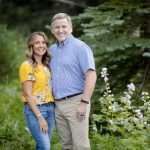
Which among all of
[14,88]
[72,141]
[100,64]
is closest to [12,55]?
[14,88]

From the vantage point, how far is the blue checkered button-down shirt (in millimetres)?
5836

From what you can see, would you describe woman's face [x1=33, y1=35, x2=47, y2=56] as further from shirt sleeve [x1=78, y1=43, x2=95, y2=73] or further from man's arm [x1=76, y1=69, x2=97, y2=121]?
man's arm [x1=76, y1=69, x2=97, y2=121]

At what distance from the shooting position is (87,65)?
5742 millimetres

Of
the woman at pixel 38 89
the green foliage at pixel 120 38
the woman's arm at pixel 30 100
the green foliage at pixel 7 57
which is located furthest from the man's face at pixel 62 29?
the green foliage at pixel 7 57

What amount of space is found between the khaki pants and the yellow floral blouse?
7.4 inches

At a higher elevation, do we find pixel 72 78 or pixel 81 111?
pixel 72 78

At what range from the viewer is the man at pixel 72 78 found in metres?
5.78

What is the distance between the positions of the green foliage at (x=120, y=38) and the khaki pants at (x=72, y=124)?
5.34 feet

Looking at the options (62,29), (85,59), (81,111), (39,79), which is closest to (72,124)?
(81,111)

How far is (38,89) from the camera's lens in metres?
5.88

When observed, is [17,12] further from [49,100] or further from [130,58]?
[49,100]

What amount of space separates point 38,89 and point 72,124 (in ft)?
1.82

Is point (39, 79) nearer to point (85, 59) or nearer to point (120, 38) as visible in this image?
point (85, 59)

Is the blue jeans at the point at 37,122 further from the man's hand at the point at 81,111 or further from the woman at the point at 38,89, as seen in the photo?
the man's hand at the point at 81,111
